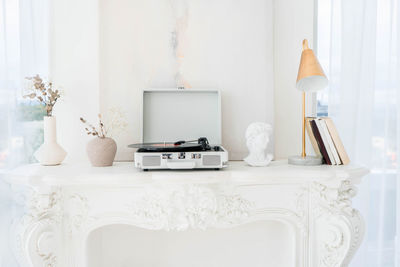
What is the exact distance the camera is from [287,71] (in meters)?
1.56

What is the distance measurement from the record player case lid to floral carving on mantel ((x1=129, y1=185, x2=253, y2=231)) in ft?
1.01

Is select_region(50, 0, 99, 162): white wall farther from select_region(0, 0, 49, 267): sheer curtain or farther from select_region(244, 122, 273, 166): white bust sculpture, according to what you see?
select_region(244, 122, 273, 166): white bust sculpture

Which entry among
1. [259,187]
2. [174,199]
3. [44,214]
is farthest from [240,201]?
[44,214]

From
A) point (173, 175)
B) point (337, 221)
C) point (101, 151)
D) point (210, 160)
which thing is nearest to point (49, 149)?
point (101, 151)

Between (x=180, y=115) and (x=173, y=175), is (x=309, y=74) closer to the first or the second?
(x=180, y=115)

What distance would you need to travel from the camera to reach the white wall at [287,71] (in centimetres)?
155

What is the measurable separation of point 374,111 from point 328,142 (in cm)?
41

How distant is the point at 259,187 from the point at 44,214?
83cm

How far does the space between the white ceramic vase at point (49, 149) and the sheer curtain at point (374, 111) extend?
1.33 meters

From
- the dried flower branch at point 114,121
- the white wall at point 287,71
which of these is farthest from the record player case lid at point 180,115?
the white wall at point 287,71

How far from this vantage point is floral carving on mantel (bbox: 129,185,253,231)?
1182mm

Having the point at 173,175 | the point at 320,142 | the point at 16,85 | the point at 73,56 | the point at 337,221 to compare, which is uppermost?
the point at 73,56

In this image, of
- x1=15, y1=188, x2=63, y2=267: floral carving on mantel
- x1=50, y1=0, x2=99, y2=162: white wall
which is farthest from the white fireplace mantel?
x1=50, y1=0, x2=99, y2=162: white wall

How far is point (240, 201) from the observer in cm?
125
